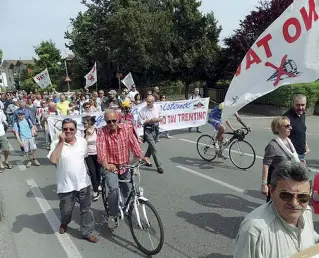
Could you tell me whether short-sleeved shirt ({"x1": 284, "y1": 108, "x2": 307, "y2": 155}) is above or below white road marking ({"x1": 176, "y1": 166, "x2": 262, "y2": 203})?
above

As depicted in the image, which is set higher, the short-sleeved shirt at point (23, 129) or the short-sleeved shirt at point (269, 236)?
the short-sleeved shirt at point (269, 236)

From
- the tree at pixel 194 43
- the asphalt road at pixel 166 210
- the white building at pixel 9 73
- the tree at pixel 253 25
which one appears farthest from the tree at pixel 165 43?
the white building at pixel 9 73

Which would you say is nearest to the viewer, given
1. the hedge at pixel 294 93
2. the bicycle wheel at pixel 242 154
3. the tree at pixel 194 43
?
the bicycle wheel at pixel 242 154

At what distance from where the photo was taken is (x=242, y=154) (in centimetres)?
810

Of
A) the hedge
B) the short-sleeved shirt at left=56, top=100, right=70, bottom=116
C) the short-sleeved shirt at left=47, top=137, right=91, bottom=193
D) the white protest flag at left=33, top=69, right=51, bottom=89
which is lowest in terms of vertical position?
the short-sleeved shirt at left=47, top=137, right=91, bottom=193

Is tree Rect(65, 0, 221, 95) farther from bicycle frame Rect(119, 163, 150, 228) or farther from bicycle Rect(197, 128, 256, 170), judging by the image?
bicycle frame Rect(119, 163, 150, 228)

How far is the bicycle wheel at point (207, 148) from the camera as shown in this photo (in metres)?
8.86

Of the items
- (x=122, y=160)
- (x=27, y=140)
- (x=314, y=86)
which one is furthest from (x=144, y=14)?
(x=122, y=160)

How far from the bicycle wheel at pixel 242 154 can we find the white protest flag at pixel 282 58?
4835mm

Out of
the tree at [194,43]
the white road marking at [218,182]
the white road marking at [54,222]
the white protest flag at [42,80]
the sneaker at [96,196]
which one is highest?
the tree at [194,43]

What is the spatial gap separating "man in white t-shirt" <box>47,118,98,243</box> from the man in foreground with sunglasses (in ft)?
10.3

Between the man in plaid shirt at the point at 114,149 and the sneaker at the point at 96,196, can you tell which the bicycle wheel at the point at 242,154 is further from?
the man in plaid shirt at the point at 114,149

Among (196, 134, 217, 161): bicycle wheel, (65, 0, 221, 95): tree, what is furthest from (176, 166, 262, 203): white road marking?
(65, 0, 221, 95): tree

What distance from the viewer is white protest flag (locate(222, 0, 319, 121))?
9.74 ft
